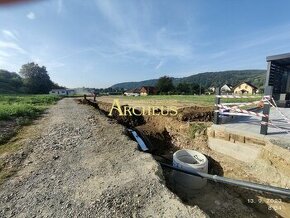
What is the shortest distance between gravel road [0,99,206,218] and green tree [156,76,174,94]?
7256 cm

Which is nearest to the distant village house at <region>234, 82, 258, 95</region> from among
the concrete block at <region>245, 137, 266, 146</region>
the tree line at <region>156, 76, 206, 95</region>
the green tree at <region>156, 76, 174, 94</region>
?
the tree line at <region>156, 76, 206, 95</region>

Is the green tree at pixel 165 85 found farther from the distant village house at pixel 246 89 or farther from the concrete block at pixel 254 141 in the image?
the concrete block at pixel 254 141

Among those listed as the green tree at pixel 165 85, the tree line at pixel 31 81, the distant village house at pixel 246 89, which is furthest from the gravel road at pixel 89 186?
the tree line at pixel 31 81

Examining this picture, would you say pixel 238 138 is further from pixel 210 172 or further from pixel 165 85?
pixel 165 85

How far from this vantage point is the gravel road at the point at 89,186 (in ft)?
10.4

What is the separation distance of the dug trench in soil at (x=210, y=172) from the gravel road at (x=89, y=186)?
3.59ft

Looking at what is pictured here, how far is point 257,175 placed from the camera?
5.62 m

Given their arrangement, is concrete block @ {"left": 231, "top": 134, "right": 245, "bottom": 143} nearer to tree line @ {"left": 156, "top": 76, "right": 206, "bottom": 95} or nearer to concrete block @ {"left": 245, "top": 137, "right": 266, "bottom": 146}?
concrete block @ {"left": 245, "top": 137, "right": 266, "bottom": 146}

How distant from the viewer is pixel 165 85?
78625 mm

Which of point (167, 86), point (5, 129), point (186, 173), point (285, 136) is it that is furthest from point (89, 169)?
point (167, 86)

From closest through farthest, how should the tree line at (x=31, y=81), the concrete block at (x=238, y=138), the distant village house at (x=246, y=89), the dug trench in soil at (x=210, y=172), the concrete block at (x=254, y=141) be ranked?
the dug trench in soil at (x=210, y=172) < the concrete block at (x=254, y=141) < the concrete block at (x=238, y=138) < the distant village house at (x=246, y=89) < the tree line at (x=31, y=81)

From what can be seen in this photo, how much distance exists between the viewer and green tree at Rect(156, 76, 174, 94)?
78.1 m

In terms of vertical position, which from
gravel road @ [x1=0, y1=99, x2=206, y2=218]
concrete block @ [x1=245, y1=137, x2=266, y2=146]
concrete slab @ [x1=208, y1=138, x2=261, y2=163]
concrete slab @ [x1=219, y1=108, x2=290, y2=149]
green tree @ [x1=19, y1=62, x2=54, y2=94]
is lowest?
concrete slab @ [x1=208, y1=138, x2=261, y2=163]

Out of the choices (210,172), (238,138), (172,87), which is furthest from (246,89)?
(210,172)
